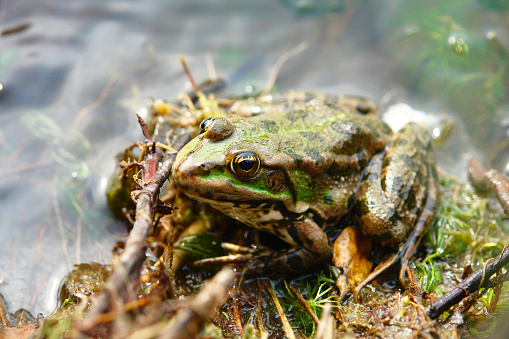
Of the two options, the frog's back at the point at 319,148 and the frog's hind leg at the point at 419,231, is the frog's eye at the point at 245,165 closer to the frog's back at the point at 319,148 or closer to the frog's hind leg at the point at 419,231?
the frog's back at the point at 319,148

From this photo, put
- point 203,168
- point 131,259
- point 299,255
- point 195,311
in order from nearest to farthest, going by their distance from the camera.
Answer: point 195,311, point 131,259, point 203,168, point 299,255

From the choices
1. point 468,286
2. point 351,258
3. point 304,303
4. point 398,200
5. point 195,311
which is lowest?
point 304,303

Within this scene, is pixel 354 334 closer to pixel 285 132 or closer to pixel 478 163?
pixel 285 132

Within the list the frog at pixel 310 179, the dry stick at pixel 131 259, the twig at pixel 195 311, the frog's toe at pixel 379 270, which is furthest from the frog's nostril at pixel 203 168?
the frog's toe at pixel 379 270

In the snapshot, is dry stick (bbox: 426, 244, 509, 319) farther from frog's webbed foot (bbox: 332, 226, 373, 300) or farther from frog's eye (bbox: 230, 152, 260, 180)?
frog's eye (bbox: 230, 152, 260, 180)

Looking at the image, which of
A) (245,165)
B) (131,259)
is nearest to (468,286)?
(245,165)

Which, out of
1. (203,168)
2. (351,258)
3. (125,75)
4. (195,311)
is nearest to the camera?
(195,311)

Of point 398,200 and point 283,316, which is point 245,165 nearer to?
point 283,316
